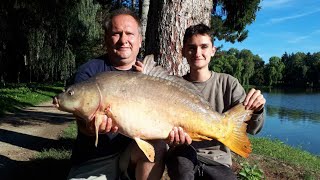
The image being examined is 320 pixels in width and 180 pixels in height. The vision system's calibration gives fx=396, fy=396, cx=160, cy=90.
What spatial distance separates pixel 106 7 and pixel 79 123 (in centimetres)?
2279

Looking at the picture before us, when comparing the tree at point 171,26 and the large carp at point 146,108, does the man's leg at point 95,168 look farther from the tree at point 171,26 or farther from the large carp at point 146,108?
the tree at point 171,26

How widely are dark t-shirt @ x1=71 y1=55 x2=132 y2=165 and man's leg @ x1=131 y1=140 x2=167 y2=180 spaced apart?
0.23 m

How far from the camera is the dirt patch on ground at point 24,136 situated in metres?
7.40

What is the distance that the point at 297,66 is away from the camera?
118625 millimetres

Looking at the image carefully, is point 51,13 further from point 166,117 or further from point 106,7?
point 166,117

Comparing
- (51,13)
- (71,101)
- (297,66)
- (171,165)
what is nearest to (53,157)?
(171,165)

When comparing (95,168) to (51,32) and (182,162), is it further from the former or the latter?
(51,32)

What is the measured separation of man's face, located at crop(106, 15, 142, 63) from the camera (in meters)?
3.77

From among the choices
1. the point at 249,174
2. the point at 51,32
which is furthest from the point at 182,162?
the point at 51,32

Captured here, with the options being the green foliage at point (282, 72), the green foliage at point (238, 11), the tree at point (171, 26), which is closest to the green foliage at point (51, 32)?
the green foliage at point (238, 11)

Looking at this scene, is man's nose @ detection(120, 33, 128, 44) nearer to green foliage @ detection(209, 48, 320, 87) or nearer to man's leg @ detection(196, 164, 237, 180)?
man's leg @ detection(196, 164, 237, 180)

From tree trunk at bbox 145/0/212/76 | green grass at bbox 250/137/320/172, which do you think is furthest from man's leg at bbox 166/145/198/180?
green grass at bbox 250/137/320/172

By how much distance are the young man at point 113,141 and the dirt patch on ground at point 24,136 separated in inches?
120

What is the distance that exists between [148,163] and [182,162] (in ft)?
1.08
